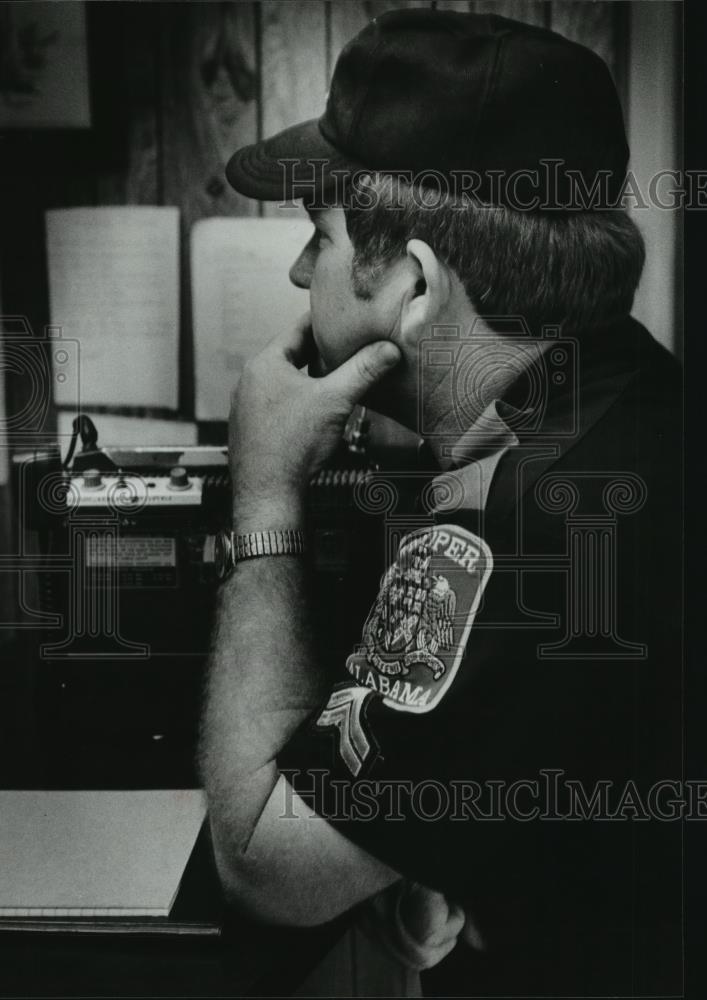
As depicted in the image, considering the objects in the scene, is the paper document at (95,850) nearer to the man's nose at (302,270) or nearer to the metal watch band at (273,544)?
the metal watch band at (273,544)

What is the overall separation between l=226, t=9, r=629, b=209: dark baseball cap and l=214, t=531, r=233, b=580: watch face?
41cm

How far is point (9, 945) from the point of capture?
2.81 ft

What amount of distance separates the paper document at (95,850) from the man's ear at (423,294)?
574mm

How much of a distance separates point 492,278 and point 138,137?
48cm

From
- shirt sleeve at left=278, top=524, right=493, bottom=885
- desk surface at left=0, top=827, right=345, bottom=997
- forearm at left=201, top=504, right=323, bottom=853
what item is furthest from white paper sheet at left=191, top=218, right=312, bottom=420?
desk surface at left=0, top=827, right=345, bottom=997

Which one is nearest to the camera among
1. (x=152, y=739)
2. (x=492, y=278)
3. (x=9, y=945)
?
(x=9, y=945)

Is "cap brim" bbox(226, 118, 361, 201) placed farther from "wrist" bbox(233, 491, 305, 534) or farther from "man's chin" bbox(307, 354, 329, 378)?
"wrist" bbox(233, 491, 305, 534)

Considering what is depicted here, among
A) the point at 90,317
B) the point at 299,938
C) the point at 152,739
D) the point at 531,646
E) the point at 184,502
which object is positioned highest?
the point at 90,317

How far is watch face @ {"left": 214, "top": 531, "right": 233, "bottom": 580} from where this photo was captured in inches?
41.1

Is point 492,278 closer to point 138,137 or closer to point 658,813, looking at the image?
point 138,137

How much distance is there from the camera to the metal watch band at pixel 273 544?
100 cm

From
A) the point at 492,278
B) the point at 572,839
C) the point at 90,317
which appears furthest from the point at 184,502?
the point at 572,839

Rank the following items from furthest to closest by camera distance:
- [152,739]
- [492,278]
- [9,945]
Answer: [152,739] < [492,278] < [9,945]

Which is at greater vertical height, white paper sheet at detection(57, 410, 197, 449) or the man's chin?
the man's chin
